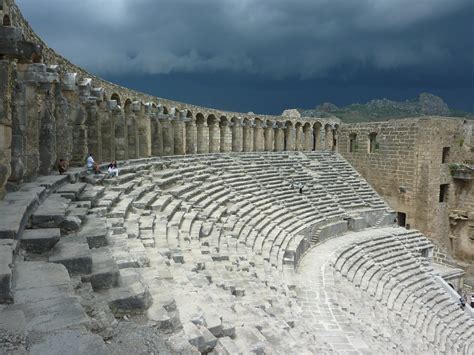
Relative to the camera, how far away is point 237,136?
955 inches

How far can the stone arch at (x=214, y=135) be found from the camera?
76.0 feet

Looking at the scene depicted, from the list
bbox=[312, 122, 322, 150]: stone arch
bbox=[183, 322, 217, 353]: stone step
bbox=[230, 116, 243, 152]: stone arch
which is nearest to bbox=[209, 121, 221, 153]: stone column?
bbox=[230, 116, 243, 152]: stone arch

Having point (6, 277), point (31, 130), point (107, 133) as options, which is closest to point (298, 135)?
point (107, 133)

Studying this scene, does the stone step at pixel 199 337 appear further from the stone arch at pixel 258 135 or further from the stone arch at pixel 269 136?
the stone arch at pixel 269 136

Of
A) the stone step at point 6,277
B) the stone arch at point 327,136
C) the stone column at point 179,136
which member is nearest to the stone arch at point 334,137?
the stone arch at point 327,136

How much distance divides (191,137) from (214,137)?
2.35 meters

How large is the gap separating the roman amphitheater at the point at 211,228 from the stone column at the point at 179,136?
0.07 metres

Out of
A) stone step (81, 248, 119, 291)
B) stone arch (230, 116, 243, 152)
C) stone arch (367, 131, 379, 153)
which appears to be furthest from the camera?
stone arch (230, 116, 243, 152)

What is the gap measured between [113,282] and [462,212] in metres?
21.7

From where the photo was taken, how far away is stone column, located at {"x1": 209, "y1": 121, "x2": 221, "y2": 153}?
2316 cm

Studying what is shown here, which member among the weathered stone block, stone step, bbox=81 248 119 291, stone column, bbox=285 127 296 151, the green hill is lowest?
stone step, bbox=81 248 119 291

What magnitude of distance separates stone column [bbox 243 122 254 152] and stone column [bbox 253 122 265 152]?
19.0 inches

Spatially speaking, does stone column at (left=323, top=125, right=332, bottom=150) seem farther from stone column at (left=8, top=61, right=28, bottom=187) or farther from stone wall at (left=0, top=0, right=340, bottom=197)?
stone column at (left=8, top=61, right=28, bottom=187)

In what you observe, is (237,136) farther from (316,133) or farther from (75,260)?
(75,260)
